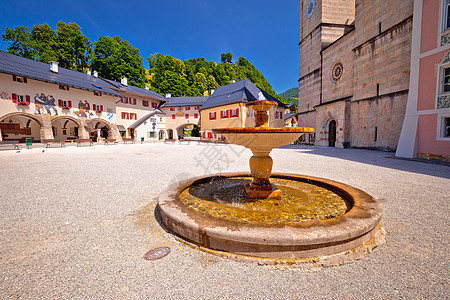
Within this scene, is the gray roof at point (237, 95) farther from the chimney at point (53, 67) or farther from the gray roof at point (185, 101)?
the chimney at point (53, 67)

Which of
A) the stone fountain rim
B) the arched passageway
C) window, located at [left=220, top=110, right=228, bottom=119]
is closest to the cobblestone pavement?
the stone fountain rim

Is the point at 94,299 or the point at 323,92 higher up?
the point at 323,92

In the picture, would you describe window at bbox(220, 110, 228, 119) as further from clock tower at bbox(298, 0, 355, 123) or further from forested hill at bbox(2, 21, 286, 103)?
forested hill at bbox(2, 21, 286, 103)

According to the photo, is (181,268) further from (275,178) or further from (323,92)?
(323,92)

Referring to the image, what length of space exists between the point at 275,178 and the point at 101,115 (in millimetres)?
33573

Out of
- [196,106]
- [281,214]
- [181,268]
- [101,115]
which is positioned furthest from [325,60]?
[101,115]

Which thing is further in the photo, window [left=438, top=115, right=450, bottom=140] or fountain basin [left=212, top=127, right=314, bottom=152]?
window [left=438, top=115, right=450, bottom=140]

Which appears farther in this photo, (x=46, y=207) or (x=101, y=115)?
(x=101, y=115)

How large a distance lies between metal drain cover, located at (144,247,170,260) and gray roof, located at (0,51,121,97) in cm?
3013

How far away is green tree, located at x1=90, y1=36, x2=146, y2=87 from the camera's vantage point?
1758 inches

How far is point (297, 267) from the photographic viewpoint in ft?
7.12

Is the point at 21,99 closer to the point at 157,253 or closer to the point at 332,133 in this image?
the point at 157,253

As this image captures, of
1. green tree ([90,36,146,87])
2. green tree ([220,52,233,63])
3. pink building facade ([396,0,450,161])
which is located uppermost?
green tree ([220,52,233,63])

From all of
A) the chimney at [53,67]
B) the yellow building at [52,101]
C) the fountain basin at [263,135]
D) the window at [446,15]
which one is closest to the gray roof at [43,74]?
the yellow building at [52,101]
